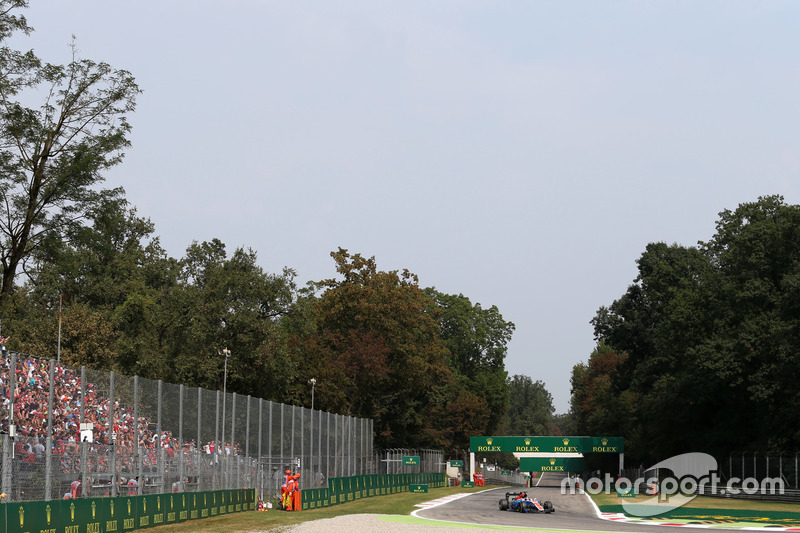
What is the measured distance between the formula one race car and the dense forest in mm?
22402

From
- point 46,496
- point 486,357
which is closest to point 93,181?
point 46,496

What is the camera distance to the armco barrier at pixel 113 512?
1770 centimetres

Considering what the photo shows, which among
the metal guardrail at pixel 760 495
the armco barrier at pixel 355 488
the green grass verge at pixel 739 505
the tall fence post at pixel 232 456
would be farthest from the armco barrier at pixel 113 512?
the metal guardrail at pixel 760 495

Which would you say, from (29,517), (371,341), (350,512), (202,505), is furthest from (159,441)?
(371,341)

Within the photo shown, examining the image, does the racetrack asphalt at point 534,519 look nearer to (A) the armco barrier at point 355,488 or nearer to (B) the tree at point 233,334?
(A) the armco barrier at point 355,488

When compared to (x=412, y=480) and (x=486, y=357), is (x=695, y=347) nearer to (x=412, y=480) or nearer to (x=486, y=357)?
(x=412, y=480)

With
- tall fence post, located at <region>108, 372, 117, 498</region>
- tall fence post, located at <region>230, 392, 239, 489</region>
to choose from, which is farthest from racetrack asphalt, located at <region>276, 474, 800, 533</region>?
tall fence post, located at <region>230, 392, 239, 489</region>

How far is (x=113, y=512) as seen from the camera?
22000 millimetres

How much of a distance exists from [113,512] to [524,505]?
19.3 metres

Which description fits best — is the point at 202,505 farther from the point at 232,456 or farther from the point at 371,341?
the point at 371,341

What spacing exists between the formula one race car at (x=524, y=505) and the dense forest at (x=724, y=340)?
73.5 feet

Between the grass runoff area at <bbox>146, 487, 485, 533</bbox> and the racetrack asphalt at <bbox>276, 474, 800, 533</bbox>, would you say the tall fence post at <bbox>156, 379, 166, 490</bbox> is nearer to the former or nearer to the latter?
the grass runoff area at <bbox>146, 487, 485, 533</bbox>

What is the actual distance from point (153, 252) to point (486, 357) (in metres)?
48.6

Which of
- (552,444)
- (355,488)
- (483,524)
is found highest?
(483,524)
